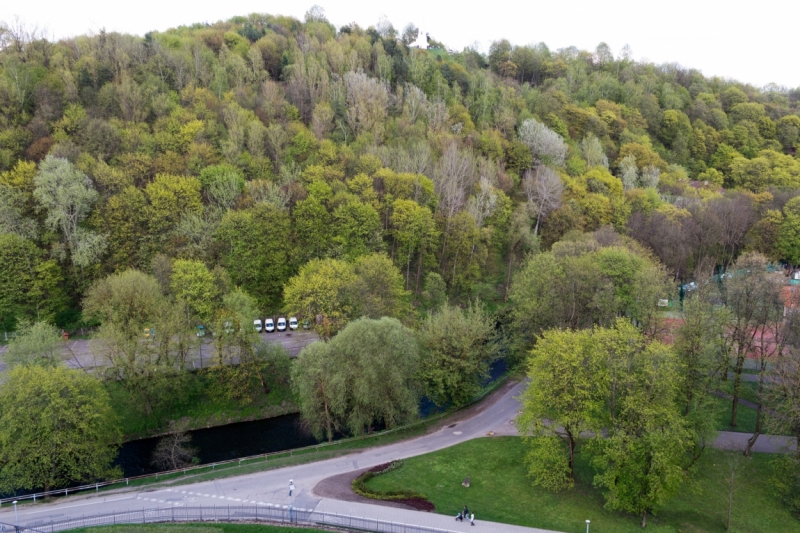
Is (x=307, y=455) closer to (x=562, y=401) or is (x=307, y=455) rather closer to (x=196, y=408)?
(x=196, y=408)

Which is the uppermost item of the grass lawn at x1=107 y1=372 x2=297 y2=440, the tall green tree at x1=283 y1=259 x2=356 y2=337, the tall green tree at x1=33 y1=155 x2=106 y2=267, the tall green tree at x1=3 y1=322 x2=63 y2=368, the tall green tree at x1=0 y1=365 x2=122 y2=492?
the tall green tree at x1=33 y1=155 x2=106 y2=267

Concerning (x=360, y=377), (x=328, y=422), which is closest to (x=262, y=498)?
(x=328, y=422)

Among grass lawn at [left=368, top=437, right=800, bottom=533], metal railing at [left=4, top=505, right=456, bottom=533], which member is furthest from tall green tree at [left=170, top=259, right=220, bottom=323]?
grass lawn at [left=368, top=437, right=800, bottom=533]

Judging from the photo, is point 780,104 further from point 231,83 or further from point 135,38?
point 135,38

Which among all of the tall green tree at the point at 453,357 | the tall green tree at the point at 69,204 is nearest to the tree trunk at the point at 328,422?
the tall green tree at the point at 453,357

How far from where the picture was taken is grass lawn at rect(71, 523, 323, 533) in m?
27.6

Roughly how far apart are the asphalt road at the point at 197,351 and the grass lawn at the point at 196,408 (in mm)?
2690

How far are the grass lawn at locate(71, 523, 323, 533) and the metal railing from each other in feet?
1.55

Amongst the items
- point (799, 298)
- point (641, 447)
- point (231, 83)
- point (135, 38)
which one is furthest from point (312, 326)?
point (135, 38)

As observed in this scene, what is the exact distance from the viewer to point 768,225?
7544cm

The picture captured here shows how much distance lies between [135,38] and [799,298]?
93098 mm

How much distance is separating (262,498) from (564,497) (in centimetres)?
1815

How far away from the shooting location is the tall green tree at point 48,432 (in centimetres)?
3200

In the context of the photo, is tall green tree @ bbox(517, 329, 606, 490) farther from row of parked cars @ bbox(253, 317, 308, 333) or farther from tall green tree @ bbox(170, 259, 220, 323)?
row of parked cars @ bbox(253, 317, 308, 333)
